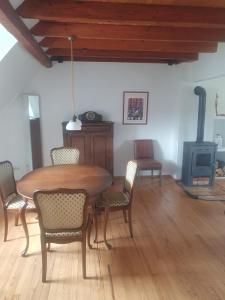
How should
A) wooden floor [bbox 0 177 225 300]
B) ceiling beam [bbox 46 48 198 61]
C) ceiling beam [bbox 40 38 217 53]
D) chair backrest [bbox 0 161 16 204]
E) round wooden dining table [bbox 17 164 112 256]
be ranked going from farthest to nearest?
ceiling beam [bbox 46 48 198 61], ceiling beam [bbox 40 38 217 53], chair backrest [bbox 0 161 16 204], round wooden dining table [bbox 17 164 112 256], wooden floor [bbox 0 177 225 300]

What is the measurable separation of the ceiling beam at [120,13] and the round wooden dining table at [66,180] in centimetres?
168

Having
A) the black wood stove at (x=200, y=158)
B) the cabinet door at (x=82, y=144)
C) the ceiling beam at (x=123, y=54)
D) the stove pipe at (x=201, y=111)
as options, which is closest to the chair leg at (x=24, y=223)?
the cabinet door at (x=82, y=144)

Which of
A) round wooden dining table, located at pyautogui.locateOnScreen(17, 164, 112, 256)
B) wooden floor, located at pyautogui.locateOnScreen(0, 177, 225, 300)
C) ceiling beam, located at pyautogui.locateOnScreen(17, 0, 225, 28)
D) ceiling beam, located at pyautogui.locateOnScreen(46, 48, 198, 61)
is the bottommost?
wooden floor, located at pyautogui.locateOnScreen(0, 177, 225, 300)

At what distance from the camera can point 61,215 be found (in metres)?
2.23

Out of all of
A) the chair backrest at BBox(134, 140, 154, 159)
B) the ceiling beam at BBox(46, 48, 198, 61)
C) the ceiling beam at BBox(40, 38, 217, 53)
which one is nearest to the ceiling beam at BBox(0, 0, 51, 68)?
the ceiling beam at BBox(40, 38, 217, 53)

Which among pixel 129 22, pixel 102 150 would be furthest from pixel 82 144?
pixel 129 22

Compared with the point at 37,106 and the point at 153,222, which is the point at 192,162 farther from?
the point at 37,106

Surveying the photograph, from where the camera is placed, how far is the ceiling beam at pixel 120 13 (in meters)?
2.09

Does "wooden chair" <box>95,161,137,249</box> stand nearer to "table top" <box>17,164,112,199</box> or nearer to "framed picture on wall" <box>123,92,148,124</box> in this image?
"table top" <box>17,164,112,199</box>

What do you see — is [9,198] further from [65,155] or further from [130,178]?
[130,178]

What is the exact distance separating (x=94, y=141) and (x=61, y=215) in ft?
8.55

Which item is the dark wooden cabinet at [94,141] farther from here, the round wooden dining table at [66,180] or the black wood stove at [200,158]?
the black wood stove at [200,158]

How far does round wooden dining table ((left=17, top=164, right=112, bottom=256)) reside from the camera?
2.64 m

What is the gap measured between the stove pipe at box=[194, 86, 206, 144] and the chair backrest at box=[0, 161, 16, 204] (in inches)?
138
